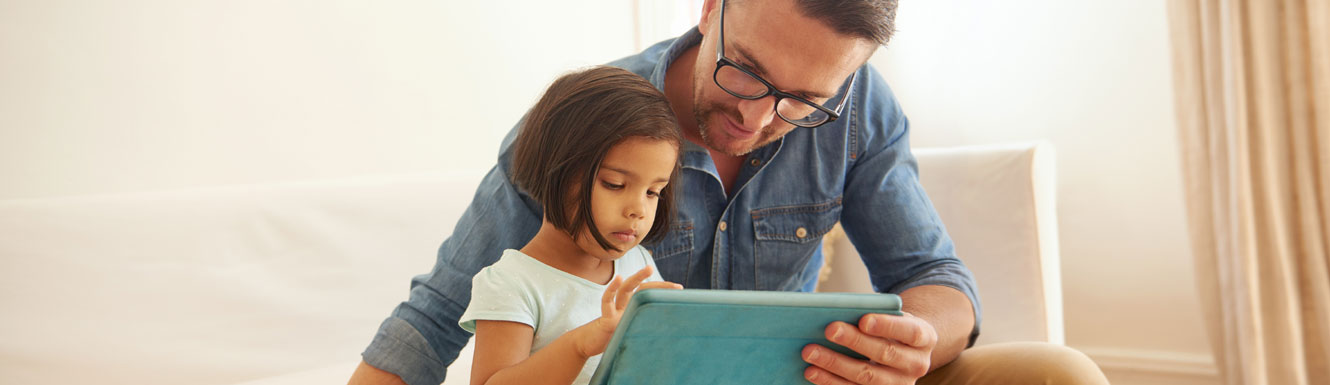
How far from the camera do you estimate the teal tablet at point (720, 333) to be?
30.7 inches

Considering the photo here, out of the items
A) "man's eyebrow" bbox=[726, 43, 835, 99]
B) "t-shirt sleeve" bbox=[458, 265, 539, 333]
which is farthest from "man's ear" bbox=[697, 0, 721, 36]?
"t-shirt sleeve" bbox=[458, 265, 539, 333]

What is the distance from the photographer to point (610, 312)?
86 cm

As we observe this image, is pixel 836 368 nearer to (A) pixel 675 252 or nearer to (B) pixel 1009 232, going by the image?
(A) pixel 675 252

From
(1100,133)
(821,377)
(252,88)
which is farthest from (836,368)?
(1100,133)

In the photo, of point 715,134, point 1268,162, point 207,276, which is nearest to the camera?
point 715,134

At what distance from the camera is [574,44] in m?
2.68

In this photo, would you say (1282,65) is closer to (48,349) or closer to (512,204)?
(512,204)

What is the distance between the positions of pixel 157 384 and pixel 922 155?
152 cm

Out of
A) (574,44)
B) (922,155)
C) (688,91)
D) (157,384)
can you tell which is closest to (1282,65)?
(922,155)

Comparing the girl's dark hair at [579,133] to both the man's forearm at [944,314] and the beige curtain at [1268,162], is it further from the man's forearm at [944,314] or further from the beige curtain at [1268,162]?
the beige curtain at [1268,162]

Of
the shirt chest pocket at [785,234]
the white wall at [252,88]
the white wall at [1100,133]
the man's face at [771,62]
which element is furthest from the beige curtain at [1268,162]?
the white wall at [252,88]

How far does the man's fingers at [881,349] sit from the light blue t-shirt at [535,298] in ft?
0.93

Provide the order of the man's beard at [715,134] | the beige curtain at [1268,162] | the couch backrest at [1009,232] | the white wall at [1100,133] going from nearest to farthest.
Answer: the man's beard at [715,134]
the couch backrest at [1009,232]
the beige curtain at [1268,162]
the white wall at [1100,133]

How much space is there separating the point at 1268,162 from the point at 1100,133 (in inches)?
22.1
